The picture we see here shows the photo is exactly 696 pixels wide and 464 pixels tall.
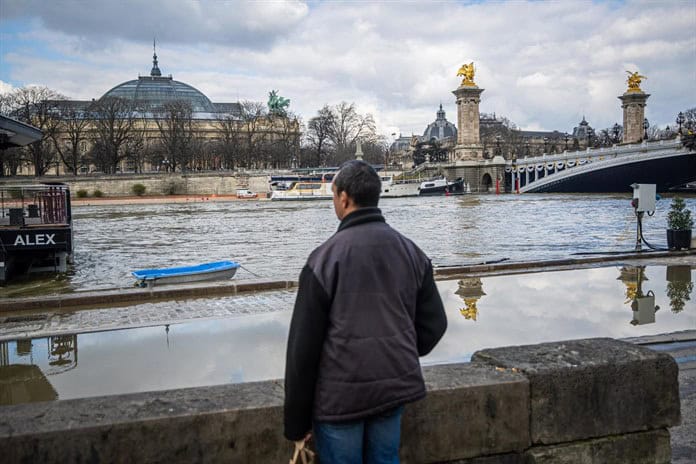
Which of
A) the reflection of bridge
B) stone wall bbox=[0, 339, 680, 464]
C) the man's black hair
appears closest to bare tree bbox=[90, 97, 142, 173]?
the reflection of bridge

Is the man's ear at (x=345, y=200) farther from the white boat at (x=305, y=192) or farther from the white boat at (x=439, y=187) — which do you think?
the white boat at (x=439, y=187)

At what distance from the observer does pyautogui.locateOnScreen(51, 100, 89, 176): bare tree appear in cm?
8344

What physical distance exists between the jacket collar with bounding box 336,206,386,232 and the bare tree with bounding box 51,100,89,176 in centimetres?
8508

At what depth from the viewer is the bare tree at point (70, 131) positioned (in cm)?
8344

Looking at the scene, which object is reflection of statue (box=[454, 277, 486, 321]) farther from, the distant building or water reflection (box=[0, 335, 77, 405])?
the distant building

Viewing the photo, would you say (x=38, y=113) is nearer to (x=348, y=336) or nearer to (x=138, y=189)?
(x=138, y=189)

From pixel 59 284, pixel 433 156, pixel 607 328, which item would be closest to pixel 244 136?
pixel 433 156

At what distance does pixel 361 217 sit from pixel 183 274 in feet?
33.0

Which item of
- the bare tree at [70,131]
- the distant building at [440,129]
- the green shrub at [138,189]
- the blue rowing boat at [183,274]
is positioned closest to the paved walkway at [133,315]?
the blue rowing boat at [183,274]

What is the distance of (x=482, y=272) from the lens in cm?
1312

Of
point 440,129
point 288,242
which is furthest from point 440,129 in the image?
point 288,242

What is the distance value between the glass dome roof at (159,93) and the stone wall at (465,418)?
11761cm

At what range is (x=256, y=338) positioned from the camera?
7.93 metres

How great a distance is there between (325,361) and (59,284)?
12686 millimetres
